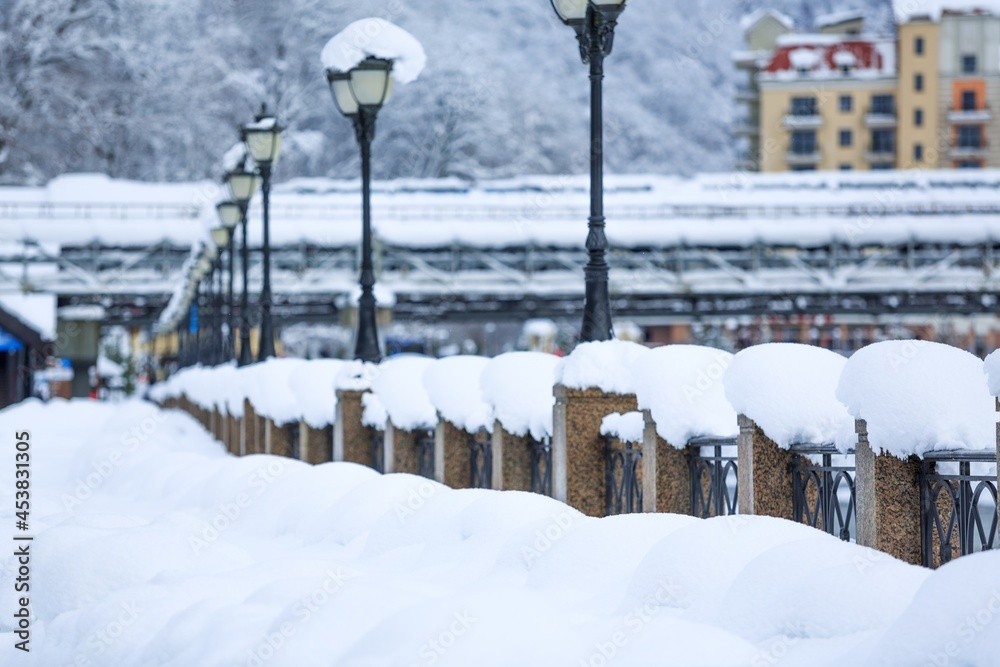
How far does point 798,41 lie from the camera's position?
112 meters

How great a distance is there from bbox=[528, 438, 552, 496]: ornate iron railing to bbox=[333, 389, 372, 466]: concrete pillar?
4.59 metres

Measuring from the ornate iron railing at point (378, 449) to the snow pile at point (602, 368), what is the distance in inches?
212

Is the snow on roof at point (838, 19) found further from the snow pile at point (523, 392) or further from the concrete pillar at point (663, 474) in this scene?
the concrete pillar at point (663, 474)

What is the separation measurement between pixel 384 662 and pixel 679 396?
4.01 meters

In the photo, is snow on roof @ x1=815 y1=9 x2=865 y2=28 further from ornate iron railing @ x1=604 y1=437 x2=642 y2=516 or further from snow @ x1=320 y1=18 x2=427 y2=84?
ornate iron railing @ x1=604 y1=437 x2=642 y2=516

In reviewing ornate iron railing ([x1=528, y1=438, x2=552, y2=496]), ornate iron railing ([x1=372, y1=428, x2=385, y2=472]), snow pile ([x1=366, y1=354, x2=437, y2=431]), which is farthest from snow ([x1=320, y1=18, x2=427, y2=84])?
ornate iron railing ([x1=528, y1=438, x2=552, y2=496])

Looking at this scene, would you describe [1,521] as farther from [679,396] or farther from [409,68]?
[409,68]

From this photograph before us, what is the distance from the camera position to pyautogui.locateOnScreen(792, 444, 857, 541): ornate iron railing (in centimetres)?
827

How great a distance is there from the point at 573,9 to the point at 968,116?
326 feet

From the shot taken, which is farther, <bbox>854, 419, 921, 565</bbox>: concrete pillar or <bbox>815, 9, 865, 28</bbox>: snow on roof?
<bbox>815, 9, 865, 28</bbox>: snow on roof

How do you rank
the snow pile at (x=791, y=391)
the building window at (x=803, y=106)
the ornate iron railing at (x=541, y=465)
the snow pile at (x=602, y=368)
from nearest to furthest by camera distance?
the snow pile at (x=791, y=391) < the snow pile at (x=602, y=368) < the ornate iron railing at (x=541, y=465) < the building window at (x=803, y=106)

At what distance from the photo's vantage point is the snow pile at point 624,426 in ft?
36.3

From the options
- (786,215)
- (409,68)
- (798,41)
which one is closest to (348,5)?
(786,215)

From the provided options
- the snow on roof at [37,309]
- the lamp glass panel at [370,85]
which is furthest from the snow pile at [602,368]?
the snow on roof at [37,309]
